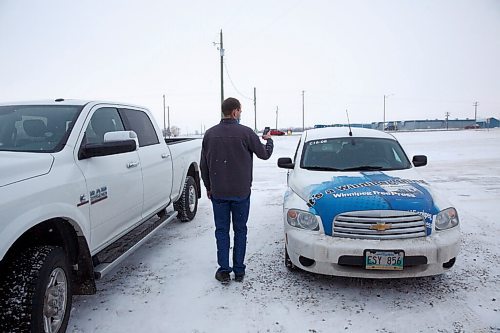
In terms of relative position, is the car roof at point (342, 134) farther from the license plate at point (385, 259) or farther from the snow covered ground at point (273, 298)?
the license plate at point (385, 259)

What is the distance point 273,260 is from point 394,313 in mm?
1608

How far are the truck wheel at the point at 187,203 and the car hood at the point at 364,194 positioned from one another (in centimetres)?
230

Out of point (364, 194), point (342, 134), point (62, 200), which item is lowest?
point (364, 194)

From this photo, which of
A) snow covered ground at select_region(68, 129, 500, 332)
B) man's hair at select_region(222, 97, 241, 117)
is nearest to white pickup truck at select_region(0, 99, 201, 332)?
snow covered ground at select_region(68, 129, 500, 332)

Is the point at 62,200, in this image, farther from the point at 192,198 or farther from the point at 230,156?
the point at 192,198

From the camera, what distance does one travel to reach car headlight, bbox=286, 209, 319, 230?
3609mm

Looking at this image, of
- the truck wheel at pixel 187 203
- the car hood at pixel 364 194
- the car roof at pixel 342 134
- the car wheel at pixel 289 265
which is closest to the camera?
the car hood at pixel 364 194

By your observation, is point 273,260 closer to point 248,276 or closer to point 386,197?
point 248,276

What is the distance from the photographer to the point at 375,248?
333cm

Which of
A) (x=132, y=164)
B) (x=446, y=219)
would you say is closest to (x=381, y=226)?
→ (x=446, y=219)

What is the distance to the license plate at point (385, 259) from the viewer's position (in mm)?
3312

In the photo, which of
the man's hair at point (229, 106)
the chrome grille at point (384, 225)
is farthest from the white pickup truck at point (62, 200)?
the chrome grille at point (384, 225)

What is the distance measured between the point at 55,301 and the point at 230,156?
195 centimetres

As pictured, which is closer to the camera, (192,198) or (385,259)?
(385,259)
